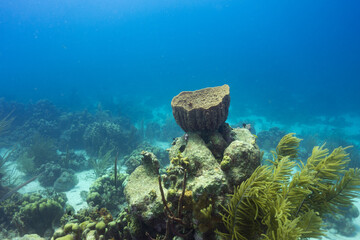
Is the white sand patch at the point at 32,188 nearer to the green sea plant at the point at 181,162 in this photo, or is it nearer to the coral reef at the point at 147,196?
the coral reef at the point at 147,196

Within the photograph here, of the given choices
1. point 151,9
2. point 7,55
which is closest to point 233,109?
point 151,9

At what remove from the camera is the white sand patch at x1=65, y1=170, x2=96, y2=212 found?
6.63 m

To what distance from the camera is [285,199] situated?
174cm

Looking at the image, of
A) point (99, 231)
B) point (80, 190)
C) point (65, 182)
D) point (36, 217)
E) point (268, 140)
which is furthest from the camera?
point (268, 140)

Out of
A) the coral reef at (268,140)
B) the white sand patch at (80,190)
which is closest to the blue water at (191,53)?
the coral reef at (268,140)

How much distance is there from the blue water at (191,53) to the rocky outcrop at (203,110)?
93.5ft

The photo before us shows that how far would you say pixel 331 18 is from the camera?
93.4 m

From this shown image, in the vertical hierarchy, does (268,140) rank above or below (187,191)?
above

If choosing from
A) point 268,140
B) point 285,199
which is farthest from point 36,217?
point 268,140

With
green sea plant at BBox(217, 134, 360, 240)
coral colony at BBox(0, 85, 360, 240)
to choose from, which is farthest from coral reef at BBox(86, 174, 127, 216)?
green sea plant at BBox(217, 134, 360, 240)

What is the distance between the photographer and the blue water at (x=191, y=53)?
44.5 meters

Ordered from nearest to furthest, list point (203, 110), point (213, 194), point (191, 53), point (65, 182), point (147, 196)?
point (213, 194)
point (147, 196)
point (203, 110)
point (65, 182)
point (191, 53)

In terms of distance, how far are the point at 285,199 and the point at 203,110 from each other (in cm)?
199

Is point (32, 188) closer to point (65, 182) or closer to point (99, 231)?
point (65, 182)
